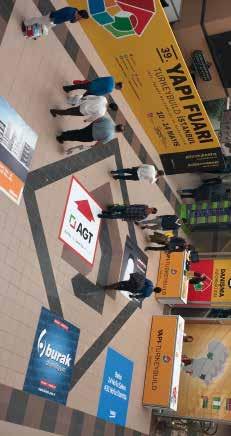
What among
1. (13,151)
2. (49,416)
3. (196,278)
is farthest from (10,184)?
(196,278)

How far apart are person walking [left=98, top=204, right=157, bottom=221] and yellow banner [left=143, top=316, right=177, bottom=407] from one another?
2.05 m

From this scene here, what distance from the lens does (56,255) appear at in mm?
5453

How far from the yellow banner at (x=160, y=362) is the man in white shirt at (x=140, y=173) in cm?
233

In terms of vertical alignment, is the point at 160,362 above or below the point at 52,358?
above

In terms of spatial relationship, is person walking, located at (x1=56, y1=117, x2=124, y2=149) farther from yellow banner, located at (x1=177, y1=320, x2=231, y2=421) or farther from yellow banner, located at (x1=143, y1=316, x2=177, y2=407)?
yellow banner, located at (x1=177, y1=320, x2=231, y2=421)

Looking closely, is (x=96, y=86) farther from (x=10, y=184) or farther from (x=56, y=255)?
(x=56, y=255)

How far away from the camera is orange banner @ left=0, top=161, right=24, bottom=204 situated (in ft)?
15.2

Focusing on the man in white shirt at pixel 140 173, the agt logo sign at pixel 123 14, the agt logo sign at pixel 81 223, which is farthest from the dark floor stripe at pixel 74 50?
the agt logo sign at pixel 81 223

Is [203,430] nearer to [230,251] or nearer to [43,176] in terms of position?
[230,251]

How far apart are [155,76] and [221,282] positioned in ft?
11.8

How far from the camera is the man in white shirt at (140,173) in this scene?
6.76 m

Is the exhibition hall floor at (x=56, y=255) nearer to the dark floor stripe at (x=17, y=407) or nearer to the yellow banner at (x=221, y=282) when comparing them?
the dark floor stripe at (x=17, y=407)

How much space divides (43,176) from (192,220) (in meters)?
4.54

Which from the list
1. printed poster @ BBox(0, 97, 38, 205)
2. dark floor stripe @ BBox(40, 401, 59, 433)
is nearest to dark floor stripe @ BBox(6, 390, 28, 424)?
dark floor stripe @ BBox(40, 401, 59, 433)
